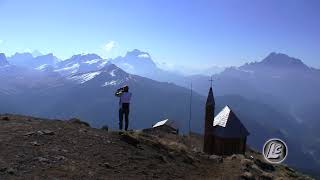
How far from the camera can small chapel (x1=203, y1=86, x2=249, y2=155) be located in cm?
5412

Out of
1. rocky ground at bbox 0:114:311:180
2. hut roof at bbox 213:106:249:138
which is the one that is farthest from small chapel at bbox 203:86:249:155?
rocky ground at bbox 0:114:311:180

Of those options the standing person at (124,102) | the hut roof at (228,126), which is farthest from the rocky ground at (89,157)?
the hut roof at (228,126)

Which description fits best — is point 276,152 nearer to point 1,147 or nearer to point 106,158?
point 106,158

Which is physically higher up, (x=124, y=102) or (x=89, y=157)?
(x=124, y=102)

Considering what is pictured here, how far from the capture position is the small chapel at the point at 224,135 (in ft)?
178

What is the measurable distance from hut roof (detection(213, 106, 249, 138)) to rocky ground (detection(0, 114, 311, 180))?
2137 cm

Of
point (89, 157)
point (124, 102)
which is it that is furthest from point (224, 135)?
point (89, 157)

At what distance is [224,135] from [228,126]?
137 centimetres

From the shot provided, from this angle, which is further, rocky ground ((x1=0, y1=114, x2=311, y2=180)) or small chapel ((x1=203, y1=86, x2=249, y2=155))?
small chapel ((x1=203, y1=86, x2=249, y2=155))

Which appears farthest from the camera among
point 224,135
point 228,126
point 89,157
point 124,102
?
point 228,126

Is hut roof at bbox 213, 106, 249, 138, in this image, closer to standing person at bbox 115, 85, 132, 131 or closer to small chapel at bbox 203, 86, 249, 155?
small chapel at bbox 203, 86, 249, 155

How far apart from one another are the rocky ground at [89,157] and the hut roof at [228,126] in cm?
2137

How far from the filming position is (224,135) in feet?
176

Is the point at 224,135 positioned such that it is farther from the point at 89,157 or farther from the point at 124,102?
the point at 89,157
